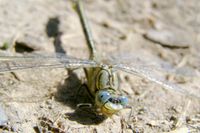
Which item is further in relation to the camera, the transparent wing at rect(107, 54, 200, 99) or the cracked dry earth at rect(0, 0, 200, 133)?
the transparent wing at rect(107, 54, 200, 99)

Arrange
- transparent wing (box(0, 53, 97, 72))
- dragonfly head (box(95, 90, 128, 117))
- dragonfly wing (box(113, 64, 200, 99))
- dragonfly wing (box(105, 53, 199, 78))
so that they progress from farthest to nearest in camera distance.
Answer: dragonfly wing (box(105, 53, 199, 78)) → dragonfly wing (box(113, 64, 200, 99)) → transparent wing (box(0, 53, 97, 72)) → dragonfly head (box(95, 90, 128, 117))

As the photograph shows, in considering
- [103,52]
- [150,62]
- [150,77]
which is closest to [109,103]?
[150,77]

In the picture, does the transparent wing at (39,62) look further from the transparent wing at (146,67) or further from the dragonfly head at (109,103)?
the dragonfly head at (109,103)

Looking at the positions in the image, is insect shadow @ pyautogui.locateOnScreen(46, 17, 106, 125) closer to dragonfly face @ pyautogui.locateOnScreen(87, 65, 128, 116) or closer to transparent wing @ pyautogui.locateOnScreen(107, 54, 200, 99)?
A: dragonfly face @ pyautogui.locateOnScreen(87, 65, 128, 116)

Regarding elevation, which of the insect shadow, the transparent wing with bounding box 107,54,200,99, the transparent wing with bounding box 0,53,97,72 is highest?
the transparent wing with bounding box 0,53,97,72

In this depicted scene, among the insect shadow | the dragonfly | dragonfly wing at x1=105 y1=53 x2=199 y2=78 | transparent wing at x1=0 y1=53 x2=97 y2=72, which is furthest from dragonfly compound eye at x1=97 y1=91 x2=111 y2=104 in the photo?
dragonfly wing at x1=105 y1=53 x2=199 y2=78

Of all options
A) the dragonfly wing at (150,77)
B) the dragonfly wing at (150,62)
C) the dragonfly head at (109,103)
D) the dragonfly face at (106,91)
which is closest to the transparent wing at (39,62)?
the dragonfly face at (106,91)

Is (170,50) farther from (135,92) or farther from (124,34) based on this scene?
(135,92)

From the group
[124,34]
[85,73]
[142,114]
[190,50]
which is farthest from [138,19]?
[142,114]

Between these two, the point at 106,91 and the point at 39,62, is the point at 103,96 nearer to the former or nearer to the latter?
the point at 106,91
